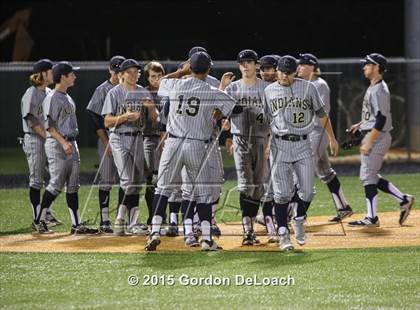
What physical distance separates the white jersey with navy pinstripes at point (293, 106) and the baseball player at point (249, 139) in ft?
2.16

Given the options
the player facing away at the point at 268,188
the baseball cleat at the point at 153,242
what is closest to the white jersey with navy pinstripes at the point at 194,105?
the player facing away at the point at 268,188

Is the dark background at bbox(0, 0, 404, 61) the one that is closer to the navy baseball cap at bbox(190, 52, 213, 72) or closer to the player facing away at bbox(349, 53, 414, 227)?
the player facing away at bbox(349, 53, 414, 227)

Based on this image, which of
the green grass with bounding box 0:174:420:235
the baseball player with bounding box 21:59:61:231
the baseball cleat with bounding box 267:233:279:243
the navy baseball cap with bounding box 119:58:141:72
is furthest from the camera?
the green grass with bounding box 0:174:420:235

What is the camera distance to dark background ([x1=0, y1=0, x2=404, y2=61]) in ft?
83.1

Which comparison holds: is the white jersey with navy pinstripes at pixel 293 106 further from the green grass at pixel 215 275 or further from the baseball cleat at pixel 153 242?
the baseball cleat at pixel 153 242

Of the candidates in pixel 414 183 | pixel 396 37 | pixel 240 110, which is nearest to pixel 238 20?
pixel 396 37

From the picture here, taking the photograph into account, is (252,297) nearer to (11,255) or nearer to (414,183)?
(11,255)

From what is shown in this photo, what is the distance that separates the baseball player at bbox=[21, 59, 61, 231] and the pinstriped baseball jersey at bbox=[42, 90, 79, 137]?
64 centimetres

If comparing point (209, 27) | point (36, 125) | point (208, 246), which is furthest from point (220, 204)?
point (209, 27)

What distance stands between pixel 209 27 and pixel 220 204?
12.4 metres

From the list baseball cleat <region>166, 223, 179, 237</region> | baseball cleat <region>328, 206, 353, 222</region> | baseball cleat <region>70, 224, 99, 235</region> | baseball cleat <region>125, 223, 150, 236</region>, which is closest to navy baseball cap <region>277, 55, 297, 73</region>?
baseball cleat <region>166, 223, 179, 237</region>

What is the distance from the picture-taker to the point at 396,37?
26000 mm

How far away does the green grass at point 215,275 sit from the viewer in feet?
25.4

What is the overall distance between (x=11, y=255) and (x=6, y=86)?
11370mm
